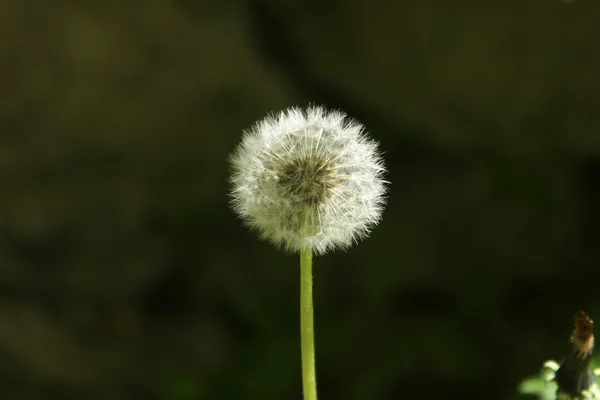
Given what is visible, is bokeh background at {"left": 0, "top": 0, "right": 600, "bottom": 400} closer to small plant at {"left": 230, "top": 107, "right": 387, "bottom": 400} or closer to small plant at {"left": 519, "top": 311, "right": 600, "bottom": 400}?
small plant at {"left": 230, "top": 107, "right": 387, "bottom": 400}

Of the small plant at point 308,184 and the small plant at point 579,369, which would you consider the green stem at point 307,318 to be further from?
the small plant at point 579,369


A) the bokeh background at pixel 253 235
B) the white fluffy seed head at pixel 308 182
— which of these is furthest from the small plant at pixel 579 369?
the bokeh background at pixel 253 235

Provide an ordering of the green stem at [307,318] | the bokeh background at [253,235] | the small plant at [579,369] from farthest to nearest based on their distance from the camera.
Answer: the bokeh background at [253,235]
the green stem at [307,318]
the small plant at [579,369]

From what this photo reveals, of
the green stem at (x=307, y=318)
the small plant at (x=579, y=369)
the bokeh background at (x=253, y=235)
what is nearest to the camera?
the small plant at (x=579, y=369)

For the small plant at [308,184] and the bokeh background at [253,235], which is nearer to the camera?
the small plant at [308,184]

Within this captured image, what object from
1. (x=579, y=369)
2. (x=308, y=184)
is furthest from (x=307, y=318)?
(x=579, y=369)

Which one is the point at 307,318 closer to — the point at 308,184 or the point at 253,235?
the point at 308,184

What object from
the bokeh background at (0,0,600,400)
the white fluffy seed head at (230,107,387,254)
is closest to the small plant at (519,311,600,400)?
the white fluffy seed head at (230,107,387,254)

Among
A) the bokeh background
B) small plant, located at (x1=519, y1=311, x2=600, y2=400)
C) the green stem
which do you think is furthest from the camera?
the bokeh background

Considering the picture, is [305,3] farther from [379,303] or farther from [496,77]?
[379,303]
